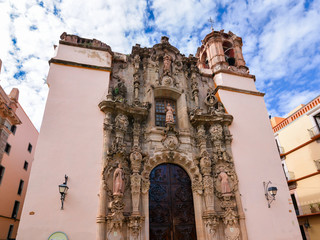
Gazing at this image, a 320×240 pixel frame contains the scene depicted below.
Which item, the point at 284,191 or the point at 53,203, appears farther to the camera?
the point at 284,191

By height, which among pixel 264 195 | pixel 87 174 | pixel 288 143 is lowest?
pixel 264 195

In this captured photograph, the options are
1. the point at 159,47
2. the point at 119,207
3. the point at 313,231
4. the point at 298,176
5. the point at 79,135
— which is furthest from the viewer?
the point at 298,176

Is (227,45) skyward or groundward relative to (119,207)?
skyward

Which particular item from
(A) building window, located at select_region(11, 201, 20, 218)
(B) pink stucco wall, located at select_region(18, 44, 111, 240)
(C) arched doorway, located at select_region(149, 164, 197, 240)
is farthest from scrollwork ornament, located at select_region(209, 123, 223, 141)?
(A) building window, located at select_region(11, 201, 20, 218)

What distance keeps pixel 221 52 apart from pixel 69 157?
10662 mm

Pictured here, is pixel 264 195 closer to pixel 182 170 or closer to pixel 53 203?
pixel 182 170

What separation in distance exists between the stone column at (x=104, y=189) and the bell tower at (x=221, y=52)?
24.2 feet

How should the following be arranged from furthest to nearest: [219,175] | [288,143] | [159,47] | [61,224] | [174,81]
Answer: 1. [288,143]
2. [159,47]
3. [174,81]
4. [219,175]
5. [61,224]

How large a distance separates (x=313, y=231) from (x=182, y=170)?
38.2ft

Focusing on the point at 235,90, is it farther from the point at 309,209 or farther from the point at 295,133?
the point at 309,209

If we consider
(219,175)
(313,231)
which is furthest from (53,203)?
(313,231)

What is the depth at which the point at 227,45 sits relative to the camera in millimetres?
15938

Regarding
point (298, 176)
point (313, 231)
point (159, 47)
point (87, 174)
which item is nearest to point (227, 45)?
point (159, 47)

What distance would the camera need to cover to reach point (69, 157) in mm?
8742
